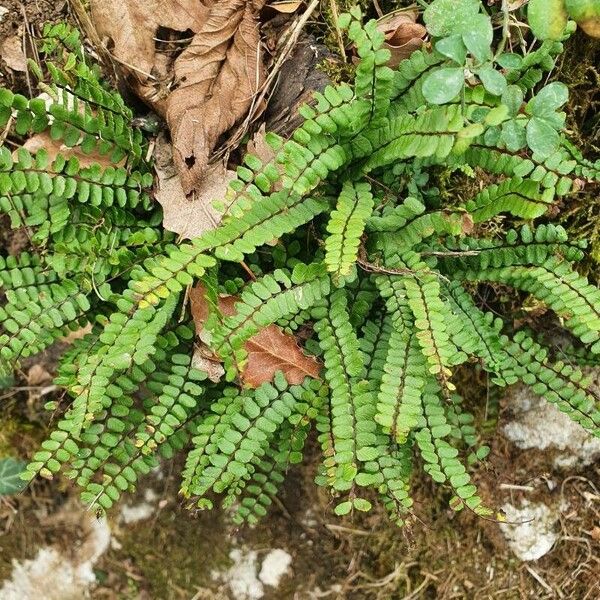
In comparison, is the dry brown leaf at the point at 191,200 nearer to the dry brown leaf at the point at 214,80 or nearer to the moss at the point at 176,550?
the dry brown leaf at the point at 214,80

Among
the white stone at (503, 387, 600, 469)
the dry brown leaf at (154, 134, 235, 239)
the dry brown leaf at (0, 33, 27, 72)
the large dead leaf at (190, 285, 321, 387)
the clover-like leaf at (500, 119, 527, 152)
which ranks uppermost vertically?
the dry brown leaf at (0, 33, 27, 72)

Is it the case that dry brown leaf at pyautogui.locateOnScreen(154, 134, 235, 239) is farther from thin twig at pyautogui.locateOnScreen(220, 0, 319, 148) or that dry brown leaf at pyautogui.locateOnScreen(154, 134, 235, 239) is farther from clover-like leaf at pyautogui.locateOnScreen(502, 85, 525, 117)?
clover-like leaf at pyautogui.locateOnScreen(502, 85, 525, 117)

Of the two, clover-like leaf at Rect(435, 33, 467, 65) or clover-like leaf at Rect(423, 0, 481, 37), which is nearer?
clover-like leaf at Rect(435, 33, 467, 65)

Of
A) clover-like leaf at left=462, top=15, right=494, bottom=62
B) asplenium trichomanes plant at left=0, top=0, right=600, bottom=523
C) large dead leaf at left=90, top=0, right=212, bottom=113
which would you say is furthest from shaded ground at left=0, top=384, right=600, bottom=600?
large dead leaf at left=90, top=0, right=212, bottom=113

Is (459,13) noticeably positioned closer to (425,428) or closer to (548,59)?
(548,59)

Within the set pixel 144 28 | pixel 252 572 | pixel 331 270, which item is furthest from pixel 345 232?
pixel 252 572

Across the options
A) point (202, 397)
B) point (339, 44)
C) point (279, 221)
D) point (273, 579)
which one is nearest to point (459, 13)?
point (339, 44)
